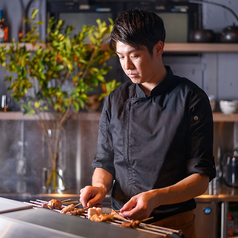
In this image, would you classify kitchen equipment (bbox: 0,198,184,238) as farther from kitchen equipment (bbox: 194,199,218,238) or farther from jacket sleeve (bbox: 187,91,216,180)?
kitchen equipment (bbox: 194,199,218,238)

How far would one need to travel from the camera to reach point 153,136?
1.42m

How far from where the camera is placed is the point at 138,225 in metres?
1.08

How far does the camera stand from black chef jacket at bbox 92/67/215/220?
1.35m

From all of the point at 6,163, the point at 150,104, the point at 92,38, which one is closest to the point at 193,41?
the point at 92,38

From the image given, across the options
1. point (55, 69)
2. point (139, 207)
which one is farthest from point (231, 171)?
point (139, 207)

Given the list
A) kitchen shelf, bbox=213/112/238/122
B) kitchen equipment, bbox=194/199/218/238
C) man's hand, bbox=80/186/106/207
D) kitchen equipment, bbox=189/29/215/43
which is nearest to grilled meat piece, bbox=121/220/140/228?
man's hand, bbox=80/186/106/207

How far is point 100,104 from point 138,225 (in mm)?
2106

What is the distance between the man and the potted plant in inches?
49.5

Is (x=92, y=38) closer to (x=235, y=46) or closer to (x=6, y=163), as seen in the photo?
(x=235, y=46)

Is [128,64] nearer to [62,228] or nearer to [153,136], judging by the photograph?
[153,136]

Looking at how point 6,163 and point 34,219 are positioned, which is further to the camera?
point 6,163

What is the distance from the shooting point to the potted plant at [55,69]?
8.90ft

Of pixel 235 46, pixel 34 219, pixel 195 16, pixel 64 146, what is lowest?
pixel 64 146

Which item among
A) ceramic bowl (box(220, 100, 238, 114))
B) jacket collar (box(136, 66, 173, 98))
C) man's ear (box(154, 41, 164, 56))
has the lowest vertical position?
ceramic bowl (box(220, 100, 238, 114))
